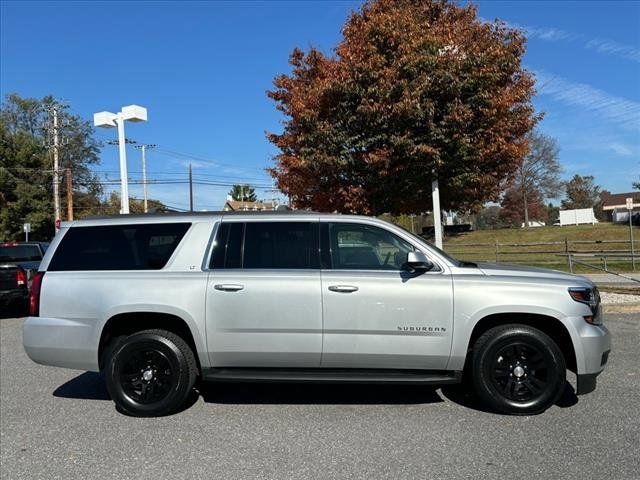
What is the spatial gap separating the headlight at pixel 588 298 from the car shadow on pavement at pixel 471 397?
0.80 metres

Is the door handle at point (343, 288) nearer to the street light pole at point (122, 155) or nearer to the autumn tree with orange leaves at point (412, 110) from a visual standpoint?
the autumn tree with orange leaves at point (412, 110)

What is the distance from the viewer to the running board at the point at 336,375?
15.7ft

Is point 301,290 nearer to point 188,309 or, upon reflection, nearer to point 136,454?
point 188,309

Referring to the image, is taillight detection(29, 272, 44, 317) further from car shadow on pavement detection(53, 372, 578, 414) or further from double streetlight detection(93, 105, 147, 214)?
double streetlight detection(93, 105, 147, 214)

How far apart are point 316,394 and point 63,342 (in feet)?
8.03

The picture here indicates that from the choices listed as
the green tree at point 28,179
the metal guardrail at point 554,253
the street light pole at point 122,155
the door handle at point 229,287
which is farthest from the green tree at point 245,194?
the door handle at point 229,287

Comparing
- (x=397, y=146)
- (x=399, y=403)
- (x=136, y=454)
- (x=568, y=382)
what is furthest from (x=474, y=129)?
(x=136, y=454)

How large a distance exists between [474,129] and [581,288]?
6.84m

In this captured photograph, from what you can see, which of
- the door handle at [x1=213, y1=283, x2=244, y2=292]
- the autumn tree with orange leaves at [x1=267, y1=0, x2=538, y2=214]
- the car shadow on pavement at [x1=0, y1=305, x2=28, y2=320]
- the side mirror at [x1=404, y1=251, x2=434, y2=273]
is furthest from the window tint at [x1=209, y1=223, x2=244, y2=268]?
the car shadow on pavement at [x1=0, y1=305, x2=28, y2=320]

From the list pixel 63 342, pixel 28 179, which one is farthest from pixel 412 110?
pixel 28 179

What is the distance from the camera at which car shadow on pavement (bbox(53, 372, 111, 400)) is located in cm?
575

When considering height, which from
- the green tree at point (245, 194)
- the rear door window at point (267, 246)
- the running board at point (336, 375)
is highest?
the green tree at point (245, 194)

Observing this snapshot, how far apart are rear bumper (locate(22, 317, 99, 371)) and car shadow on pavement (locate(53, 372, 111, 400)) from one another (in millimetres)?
738

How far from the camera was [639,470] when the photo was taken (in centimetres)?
370
